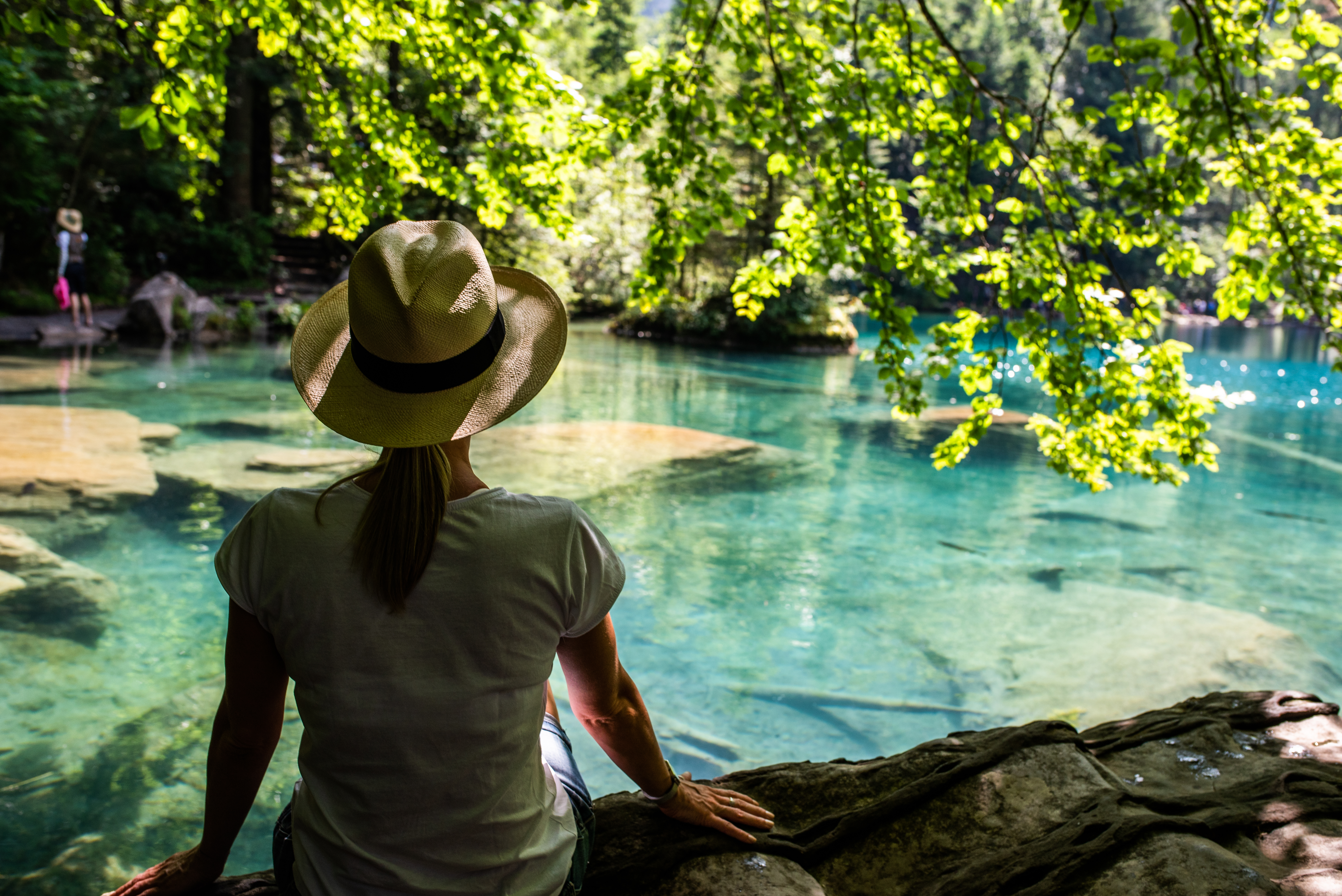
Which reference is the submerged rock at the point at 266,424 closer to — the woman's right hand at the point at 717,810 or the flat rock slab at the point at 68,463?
the flat rock slab at the point at 68,463

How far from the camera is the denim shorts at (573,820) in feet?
5.61

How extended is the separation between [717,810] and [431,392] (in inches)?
53.7

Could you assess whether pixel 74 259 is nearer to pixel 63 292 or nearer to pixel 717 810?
pixel 63 292

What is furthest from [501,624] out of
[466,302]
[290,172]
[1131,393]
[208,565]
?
[290,172]

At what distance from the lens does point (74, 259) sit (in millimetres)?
16422

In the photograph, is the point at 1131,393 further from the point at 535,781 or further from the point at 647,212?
the point at 647,212

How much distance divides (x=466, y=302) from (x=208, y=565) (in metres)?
6.78

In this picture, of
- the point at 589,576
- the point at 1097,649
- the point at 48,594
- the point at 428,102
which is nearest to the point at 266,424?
the point at 48,594

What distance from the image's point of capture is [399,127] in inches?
208

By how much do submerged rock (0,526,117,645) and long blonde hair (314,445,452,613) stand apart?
17.9 ft

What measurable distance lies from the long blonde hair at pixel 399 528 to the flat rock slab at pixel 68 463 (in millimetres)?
7651

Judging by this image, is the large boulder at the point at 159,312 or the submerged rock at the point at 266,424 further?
the large boulder at the point at 159,312

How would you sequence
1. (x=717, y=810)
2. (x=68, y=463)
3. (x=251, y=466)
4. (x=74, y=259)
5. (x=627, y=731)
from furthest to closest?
(x=74, y=259), (x=251, y=466), (x=68, y=463), (x=717, y=810), (x=627, y=731)

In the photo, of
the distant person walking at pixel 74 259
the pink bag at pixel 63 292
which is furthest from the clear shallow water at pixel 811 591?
the pink bag at pixel 63 292
